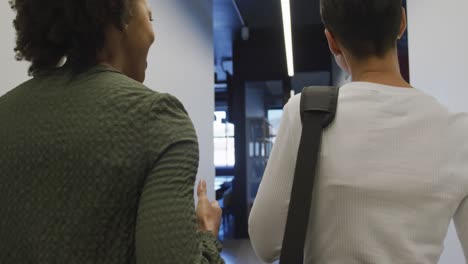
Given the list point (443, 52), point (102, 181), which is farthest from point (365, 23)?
point (443, 52)

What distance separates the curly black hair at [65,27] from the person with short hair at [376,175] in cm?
44

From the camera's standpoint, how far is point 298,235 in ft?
2.69

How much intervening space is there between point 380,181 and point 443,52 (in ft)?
4.83

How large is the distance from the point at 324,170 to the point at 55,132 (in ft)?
1.79

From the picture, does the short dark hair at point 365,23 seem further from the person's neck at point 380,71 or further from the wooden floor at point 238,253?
the wooden floor at point 238,253

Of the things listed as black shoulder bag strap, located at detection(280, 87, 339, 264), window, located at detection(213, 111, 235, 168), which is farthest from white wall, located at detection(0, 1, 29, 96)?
window, located at detection(213, 111, 235, 168)

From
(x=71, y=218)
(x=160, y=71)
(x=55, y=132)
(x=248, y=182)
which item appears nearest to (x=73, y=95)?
(x=55, y=132)

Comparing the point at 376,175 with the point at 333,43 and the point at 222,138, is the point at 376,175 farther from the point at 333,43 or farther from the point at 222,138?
the point at 222,138

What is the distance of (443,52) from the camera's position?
1.97 meters

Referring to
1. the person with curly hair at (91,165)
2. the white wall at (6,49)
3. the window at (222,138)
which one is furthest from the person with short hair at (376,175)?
the window at (222,138)

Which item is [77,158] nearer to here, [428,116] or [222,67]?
[428,116]

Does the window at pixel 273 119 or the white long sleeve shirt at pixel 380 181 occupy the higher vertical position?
the white long sleeve shirt at pixel 380 181

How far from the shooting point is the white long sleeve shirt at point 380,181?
0.82 meters

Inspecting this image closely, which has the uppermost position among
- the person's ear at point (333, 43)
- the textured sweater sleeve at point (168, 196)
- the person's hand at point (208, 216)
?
the person's ear at point (333, 43)
